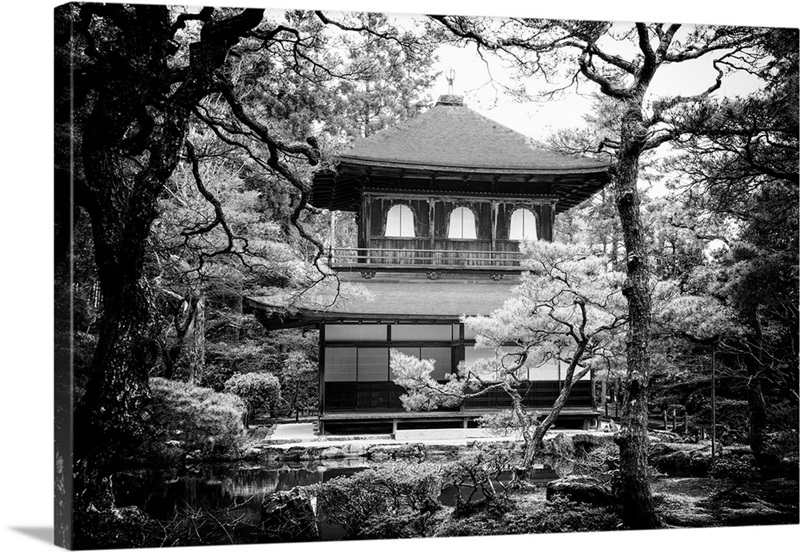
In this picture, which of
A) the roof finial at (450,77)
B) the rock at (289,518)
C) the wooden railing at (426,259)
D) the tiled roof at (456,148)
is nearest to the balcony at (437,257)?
the wooden railing at (426,259)

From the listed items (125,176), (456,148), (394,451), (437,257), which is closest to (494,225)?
(437,257)

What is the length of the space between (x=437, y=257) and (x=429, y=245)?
0.44ft

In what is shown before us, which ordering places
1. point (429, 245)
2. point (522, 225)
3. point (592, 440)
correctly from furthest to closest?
point (429, 245) < point (522, 225) < point (592, 440)

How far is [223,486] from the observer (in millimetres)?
5027

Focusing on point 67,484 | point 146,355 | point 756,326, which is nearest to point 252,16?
point 146,355

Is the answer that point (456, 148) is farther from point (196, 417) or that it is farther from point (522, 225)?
point (196, 417)

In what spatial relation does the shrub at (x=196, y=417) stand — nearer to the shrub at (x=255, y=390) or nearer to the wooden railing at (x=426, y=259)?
the shrub at (x=255, y=390)

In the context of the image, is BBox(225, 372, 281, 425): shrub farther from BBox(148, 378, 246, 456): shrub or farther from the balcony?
the balcony

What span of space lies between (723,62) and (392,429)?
3974mm

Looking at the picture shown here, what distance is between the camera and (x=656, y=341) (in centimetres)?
555

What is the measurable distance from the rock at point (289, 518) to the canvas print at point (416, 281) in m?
0.02

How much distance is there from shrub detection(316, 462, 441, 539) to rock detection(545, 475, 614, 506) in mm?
810

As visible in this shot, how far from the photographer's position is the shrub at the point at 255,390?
5684mm

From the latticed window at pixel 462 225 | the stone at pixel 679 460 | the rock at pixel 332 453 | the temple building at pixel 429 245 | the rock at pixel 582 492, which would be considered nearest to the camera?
the rock at pixel 582 492
